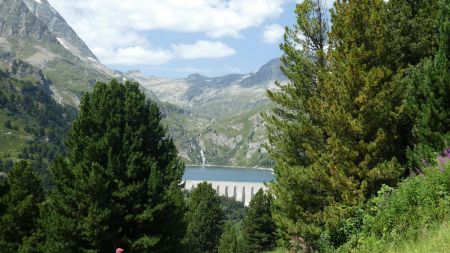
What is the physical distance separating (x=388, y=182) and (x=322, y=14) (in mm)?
10875

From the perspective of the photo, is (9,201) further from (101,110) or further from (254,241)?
(254,241)

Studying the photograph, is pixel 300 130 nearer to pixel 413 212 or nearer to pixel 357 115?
pixel 357 115

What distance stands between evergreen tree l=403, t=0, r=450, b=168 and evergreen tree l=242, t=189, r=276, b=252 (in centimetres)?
4483

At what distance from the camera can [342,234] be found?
1750 centimetres

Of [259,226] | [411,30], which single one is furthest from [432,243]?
[259,226]

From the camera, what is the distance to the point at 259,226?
2452 inches

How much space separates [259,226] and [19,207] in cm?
4069

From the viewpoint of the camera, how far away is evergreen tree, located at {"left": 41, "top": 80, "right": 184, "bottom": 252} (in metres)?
21.9

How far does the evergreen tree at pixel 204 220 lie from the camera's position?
64.5m

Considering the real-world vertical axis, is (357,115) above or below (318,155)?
above

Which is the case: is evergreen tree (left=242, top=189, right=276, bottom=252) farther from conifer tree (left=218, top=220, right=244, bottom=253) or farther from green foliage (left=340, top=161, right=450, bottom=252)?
green foliage (left=340, top=161, right=450, bottom=252)

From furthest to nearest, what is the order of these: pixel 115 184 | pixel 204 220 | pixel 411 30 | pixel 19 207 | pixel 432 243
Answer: pixel 204 220 < pixel 19 207 < pixel 115 184 < pixel 411 30 < pixel 432 243

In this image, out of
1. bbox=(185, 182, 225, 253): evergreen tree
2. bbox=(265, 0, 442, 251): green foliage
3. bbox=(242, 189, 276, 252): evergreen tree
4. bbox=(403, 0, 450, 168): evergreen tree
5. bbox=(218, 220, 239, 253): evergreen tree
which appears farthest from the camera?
bbox=(185, 182, 225, 253): evergreen tree

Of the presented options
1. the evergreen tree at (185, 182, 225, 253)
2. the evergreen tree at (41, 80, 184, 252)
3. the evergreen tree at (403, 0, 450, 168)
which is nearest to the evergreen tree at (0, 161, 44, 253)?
the evergreen tree at (41, 80, 184, 252)
